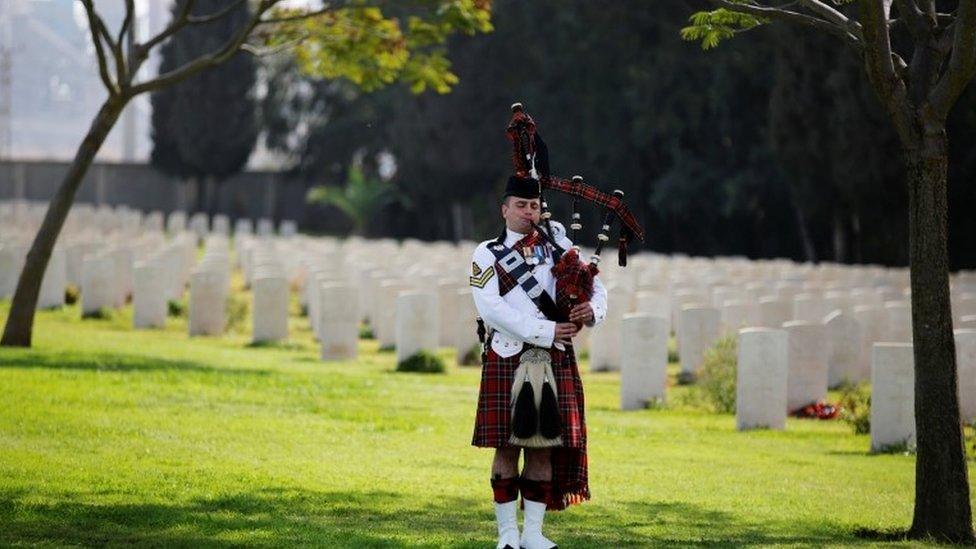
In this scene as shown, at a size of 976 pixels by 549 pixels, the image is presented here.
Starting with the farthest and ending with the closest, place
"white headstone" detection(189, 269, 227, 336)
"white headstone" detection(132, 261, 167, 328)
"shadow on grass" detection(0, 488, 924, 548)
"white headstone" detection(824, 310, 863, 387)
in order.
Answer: "white headstone" detection(132, 261, 167, 328) < "white headstone" detection(189, 269, 227, 336) < "white headstone" detection(824, 310, 863, 387) < "shadow on grass" detection(0, 488, 924, 548)

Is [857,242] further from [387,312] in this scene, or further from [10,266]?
[10,266]

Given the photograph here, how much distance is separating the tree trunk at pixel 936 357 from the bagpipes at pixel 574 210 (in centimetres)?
193

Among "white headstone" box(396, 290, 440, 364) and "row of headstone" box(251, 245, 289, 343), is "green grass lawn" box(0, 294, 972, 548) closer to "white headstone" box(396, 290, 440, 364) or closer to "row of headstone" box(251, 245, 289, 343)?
"white headstone" box(396, 290, 440, 364)

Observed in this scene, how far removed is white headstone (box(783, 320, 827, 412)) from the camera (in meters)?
16.4

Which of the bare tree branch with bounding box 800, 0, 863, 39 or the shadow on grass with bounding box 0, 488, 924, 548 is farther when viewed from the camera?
the bare tree branch with bounding box 800, 0, 863, 39

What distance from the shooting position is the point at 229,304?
2516cm

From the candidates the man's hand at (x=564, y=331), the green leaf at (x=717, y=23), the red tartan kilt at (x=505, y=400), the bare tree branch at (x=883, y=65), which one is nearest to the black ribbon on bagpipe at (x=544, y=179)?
the man's hand at (x=564, y=331)

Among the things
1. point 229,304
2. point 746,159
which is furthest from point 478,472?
point 746,159

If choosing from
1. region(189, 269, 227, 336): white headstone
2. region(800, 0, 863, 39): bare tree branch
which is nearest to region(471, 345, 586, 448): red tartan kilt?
region(800, 0, 863, 39): bare tree branch

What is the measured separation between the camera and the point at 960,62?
9117 millimetres

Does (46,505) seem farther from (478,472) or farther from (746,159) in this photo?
(746,159)

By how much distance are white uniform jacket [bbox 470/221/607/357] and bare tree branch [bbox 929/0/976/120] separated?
90.5 inches

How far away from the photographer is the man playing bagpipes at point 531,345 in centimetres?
802

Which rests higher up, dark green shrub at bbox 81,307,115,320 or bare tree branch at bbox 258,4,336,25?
bare tree branch at bbox 258,4,336,25
